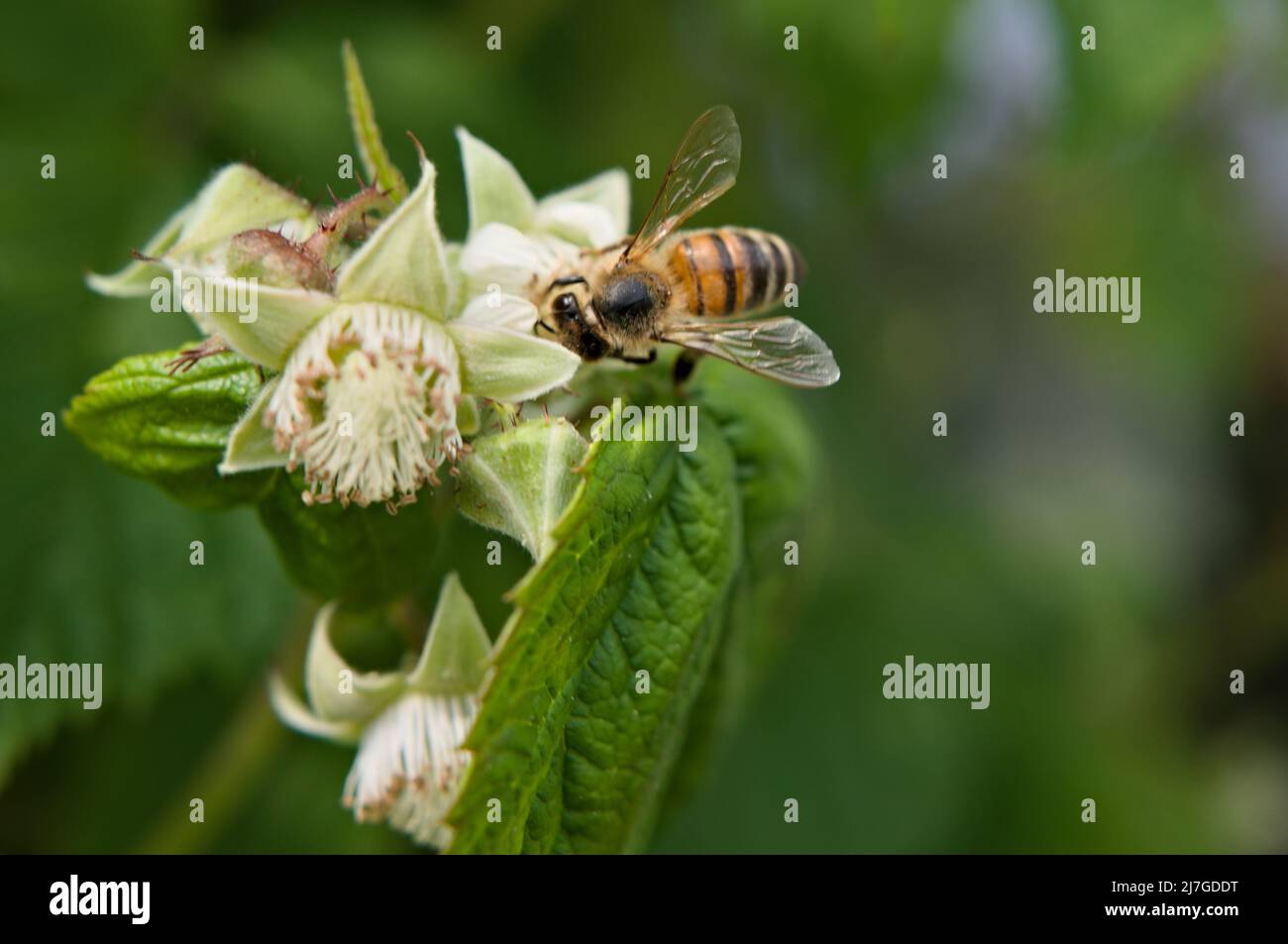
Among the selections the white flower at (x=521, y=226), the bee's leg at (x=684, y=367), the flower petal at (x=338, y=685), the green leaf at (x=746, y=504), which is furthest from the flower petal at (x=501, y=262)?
the flower petal at (x=338, y=685)

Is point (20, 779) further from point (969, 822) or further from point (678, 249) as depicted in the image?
point (969, 822)

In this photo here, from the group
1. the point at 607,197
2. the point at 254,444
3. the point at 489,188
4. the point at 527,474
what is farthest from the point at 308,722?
the point at 607,197

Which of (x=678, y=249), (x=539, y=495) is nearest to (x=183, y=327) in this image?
(x=678, y=249)

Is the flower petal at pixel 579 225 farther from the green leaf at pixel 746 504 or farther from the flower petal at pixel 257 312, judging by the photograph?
the flower petal at pixel 257 312

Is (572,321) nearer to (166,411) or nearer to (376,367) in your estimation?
(376,367)

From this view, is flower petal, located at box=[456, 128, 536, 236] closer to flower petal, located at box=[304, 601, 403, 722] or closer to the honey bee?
the honey bee
